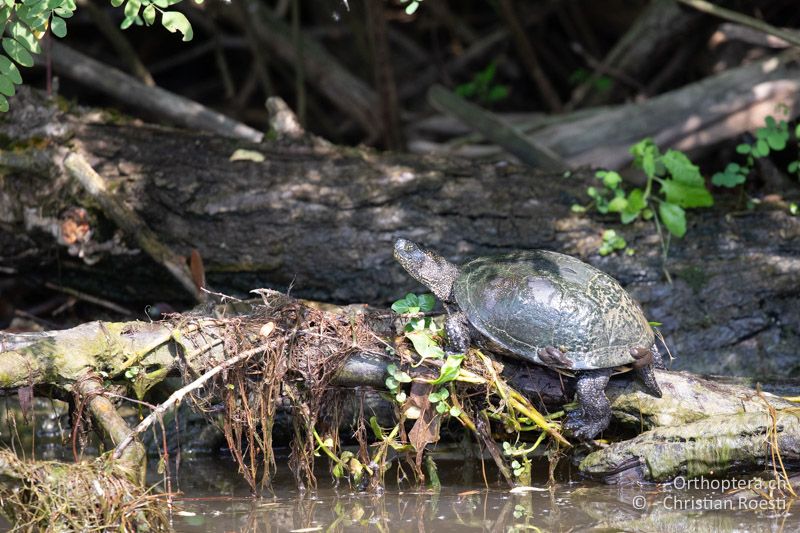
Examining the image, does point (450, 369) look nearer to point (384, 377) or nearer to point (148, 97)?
point (384, 377)

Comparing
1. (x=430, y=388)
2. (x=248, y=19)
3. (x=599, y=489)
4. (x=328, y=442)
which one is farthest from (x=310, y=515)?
(x=248, y=19)

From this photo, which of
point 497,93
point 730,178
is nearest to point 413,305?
point 730,178

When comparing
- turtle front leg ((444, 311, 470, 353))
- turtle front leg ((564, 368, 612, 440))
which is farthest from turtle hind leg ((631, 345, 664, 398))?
turtle front leg ((444, 311, 470, 353))

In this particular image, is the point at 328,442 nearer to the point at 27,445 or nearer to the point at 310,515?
the point at 310,515

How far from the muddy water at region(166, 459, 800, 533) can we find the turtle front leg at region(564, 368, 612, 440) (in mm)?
269

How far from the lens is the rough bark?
16.1 feet

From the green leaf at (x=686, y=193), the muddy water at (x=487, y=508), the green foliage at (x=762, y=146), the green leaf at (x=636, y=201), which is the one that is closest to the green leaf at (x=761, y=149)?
the green foliage at (x=762, y=146)

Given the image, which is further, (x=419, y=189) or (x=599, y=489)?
(x=419, y=189)

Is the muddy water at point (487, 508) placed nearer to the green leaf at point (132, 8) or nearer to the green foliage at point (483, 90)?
the green leaf at point (132, 8)

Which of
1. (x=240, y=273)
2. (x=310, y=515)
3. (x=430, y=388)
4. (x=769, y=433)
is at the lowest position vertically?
(x=310, y=515)

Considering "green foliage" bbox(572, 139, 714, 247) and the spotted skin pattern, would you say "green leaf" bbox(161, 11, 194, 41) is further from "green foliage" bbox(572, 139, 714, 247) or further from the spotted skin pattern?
"green foliage" bbox(572, 139, 714, 247)

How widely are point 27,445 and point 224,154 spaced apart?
2.03m

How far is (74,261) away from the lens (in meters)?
5.30

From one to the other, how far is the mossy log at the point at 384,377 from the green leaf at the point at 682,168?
143cm
